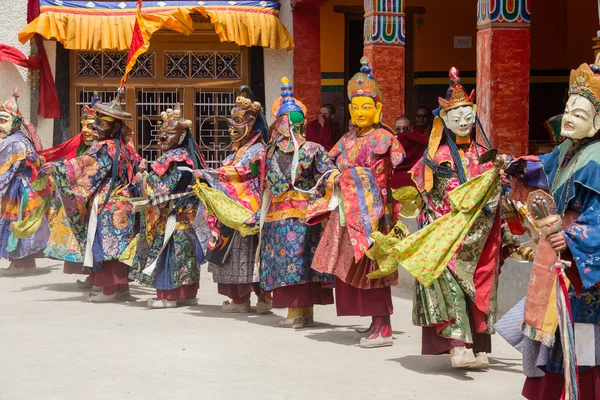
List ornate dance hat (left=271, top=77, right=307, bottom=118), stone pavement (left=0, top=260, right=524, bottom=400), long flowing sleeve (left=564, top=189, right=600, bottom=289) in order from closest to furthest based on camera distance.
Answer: long flowing sleeve (left=564, top=189, right=600, bottom=289)
stone pavement (left=0, top=260, right=524, bottom=400)
ornate dance hat (left=271, top=77, right=307, bottom=118)

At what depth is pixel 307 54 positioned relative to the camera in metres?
16.3

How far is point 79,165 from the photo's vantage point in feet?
35.5

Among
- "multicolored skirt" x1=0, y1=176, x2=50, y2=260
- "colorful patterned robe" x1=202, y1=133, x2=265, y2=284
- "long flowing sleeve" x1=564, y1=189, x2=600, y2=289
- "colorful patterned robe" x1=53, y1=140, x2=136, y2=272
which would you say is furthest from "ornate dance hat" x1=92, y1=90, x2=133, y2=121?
"long flowing sleeve" x1=564, y1=189, x2=600, y2=289

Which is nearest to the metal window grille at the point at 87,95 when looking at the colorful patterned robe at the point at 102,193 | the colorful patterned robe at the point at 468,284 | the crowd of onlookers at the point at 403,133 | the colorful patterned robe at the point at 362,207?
the crowd of onlookers at the point at 403,133

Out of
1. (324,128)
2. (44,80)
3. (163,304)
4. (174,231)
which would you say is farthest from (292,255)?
(44,80)

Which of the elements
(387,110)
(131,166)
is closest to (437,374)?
(131,166)

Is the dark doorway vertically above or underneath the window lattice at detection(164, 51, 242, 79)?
above

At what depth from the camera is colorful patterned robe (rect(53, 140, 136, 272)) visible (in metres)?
10.8

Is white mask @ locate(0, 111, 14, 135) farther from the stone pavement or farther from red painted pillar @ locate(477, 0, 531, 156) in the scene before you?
red painted pillar @ locate(477, 0, 531, 156)

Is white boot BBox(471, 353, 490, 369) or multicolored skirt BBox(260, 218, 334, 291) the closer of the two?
white boot BBox(471, 353, 490, 369)

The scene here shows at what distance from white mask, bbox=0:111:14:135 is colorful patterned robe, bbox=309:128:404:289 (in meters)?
5.30

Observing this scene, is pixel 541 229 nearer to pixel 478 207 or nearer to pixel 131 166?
pixel 478 207

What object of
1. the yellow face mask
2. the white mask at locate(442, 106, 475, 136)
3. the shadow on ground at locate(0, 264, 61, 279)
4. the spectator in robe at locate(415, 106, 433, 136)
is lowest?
the shadow on ground at locate(0, 264, 61, 279)

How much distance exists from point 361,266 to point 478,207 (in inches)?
58.9
